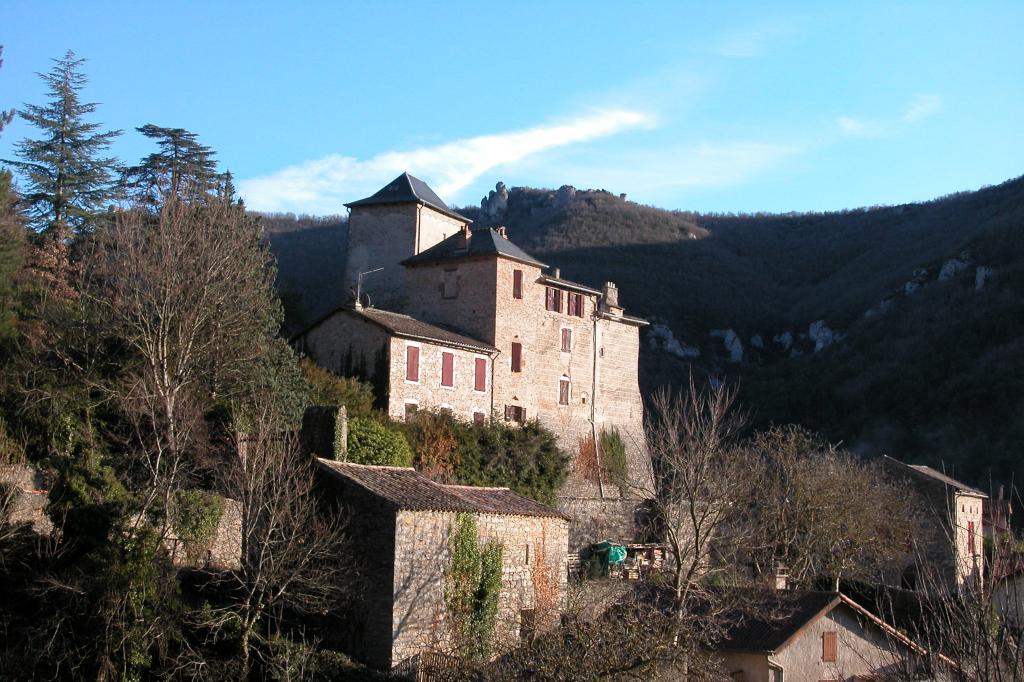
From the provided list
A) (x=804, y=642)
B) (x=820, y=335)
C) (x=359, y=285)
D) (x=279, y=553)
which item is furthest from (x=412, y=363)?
(x=820, y=335)

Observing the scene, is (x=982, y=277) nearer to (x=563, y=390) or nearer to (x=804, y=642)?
(x=563, y=390)

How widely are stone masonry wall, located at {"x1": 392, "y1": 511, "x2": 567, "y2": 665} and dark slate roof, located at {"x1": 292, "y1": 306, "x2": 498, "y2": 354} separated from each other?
1295 cm

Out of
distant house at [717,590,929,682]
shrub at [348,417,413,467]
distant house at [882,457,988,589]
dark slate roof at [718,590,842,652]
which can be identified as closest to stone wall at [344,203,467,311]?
shrub at [348,417,413,467]

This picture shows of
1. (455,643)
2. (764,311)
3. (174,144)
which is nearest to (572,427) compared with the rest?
(174,144)

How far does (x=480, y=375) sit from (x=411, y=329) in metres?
3.77

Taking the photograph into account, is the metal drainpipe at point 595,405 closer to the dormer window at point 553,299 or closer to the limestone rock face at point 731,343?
the dormer window at point 553,299

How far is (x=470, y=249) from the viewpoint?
145ft

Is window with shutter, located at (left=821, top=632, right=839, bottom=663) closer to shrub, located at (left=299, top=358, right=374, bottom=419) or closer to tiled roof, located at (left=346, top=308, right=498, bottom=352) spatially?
shrub, located at (left=299, top=358, right=374, bottom=419)

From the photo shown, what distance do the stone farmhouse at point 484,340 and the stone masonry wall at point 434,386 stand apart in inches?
1.8

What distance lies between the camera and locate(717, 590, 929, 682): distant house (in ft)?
93.6

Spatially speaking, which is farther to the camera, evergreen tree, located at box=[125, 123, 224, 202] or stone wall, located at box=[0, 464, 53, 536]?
evergreen tree, located at box=[125, 123, 224, 202]

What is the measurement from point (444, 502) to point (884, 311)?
239 ft

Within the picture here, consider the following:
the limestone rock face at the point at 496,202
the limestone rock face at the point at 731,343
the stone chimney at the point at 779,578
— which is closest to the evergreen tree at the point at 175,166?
the stone chimney at the point at 779,578

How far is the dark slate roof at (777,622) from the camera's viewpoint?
2856 centimetres
